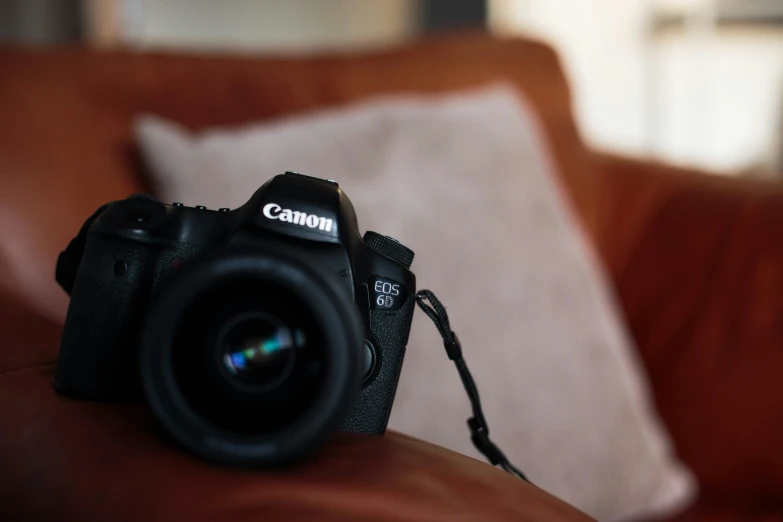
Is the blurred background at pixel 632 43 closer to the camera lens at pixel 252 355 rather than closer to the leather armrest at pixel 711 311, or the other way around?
the leather armrest at pixel 711 311

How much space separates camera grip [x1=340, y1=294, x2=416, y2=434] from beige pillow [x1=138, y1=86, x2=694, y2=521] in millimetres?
198

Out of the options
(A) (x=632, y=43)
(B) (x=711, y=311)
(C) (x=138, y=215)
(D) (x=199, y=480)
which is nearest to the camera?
(D) (x=199, y=480)

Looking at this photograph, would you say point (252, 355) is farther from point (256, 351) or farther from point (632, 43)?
point (632, 43)

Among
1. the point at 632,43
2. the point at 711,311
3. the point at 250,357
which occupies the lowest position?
the point at 711,311

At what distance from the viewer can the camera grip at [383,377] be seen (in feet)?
1.44

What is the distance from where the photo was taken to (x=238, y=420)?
1.20 feet

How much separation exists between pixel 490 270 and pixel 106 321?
461mm

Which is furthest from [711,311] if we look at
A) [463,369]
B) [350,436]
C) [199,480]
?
[199,480]

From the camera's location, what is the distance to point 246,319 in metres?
0.37

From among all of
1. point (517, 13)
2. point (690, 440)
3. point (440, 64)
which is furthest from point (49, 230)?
point (517, 13)

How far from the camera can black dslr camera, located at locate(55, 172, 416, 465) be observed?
341 millimetres

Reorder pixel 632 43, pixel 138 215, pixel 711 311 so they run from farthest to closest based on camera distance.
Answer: pixel 632 43, pixel 711 311, pixel 138 215

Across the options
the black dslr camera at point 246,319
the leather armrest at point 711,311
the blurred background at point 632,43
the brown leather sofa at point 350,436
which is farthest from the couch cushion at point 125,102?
the blurred background at point 632,43

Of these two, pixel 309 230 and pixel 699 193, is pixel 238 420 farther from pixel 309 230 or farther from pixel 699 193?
pixel 699 193
